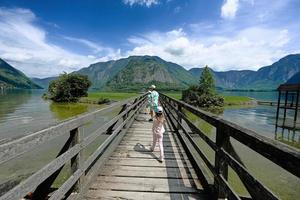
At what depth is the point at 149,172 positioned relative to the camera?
15.6 ft

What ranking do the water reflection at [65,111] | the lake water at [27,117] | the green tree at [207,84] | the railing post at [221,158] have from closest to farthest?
1. the railing post at [221,158]
2. the lake water at [27,117]
3. the water reflection at [65,111]
4. the green tree at [207,84]

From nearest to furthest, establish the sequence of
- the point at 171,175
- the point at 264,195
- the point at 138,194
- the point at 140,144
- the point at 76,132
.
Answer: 1. the point at 264,195
2. the point at 76,132
3. the point at 138,194
4. the point at 171,175
5. the point at 140,144

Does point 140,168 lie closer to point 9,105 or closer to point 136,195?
point 136,195

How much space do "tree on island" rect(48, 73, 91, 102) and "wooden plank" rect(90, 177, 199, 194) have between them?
70.8m

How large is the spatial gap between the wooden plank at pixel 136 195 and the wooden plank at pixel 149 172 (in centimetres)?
69

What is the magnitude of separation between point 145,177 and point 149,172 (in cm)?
29

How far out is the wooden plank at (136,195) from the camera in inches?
142

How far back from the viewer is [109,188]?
3.91 m

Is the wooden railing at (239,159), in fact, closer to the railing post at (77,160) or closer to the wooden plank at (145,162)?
the wooden plank at (145,162)

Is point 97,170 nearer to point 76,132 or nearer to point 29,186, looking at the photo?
point 76,132

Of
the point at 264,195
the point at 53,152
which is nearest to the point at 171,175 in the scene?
the point at 264,195

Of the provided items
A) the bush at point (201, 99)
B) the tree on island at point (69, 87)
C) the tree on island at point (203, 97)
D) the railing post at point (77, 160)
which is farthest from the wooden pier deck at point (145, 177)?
the tree on island at point (69, 87)

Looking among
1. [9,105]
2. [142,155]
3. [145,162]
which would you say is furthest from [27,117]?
[145,162]

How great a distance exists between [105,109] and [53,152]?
11.1 meters
